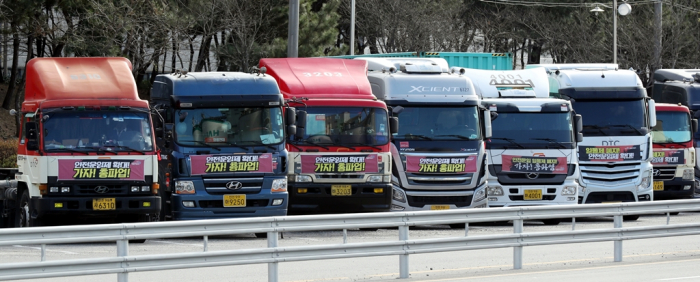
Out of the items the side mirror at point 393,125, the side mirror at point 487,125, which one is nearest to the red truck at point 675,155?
the side mirror at point 487,125

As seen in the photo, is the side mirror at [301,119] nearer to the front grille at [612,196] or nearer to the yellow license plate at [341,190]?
the yellow license plate at [341,190]

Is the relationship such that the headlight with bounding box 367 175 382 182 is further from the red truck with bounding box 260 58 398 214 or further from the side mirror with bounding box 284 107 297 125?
the side mirror with bounding box 284 107 297 125

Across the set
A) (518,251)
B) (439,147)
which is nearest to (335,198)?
(439,147)

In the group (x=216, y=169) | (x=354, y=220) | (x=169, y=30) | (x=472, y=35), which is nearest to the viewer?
(x=354, y=220)

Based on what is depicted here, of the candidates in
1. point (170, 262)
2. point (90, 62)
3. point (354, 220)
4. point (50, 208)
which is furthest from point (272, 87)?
point (170, 262)

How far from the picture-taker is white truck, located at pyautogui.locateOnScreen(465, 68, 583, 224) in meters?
18.7

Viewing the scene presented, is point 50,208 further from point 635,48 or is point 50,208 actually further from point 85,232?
point 635,48

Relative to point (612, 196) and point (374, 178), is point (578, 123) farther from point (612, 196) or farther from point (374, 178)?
point (374, 178)

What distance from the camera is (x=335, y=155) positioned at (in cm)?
1728

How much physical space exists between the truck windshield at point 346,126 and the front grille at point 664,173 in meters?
7.68

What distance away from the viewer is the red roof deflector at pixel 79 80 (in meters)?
15.6

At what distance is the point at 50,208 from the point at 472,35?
3875cm

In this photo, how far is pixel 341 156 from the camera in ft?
56.7

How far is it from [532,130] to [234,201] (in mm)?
5900
